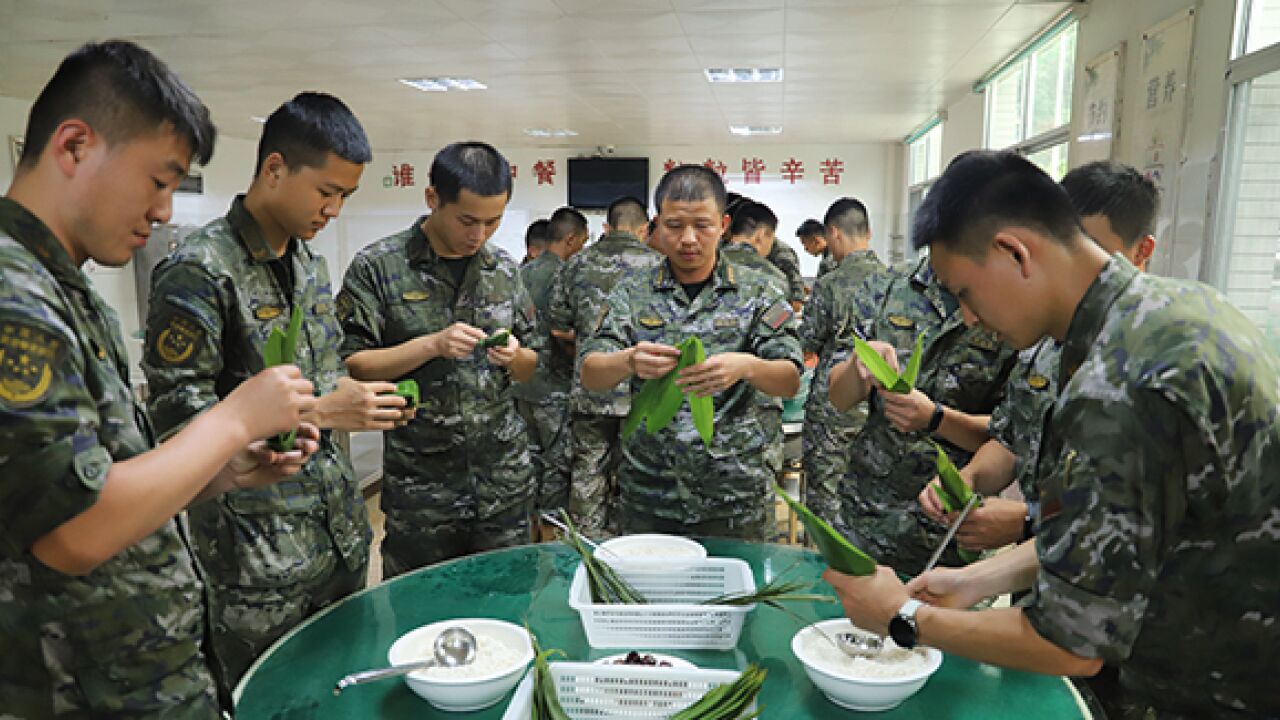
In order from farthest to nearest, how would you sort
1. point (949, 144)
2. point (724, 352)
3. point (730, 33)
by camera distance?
1. point (949, 144)
2. point (730, 33)
3. point (724, 352)

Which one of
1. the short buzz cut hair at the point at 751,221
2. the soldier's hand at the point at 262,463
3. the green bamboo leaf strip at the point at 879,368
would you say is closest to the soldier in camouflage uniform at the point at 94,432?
the soldier's hand at the point at 262,463

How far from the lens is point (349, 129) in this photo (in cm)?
203

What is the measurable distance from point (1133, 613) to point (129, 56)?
65.2 inches

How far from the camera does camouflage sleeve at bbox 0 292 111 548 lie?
0.96m

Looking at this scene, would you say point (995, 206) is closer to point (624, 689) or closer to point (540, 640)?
point (624, 689)

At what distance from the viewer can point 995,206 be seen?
1236 mm

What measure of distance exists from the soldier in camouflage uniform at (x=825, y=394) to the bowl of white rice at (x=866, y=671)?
8.00ft

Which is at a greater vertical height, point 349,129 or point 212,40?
point 212,40

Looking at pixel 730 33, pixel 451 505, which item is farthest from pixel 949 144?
pixel 451 505

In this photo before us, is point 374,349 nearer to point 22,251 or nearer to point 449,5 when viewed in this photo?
point 22,251

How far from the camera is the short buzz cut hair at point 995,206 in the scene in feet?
4.01

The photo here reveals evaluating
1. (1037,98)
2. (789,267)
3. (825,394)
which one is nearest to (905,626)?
(825,394)

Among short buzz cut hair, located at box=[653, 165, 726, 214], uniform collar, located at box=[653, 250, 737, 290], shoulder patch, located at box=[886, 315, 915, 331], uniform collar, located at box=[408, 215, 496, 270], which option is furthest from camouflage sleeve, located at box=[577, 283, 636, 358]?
shoulder patch, located at box=[886, 315, 915, 331]

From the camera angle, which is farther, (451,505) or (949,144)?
(949,144)
